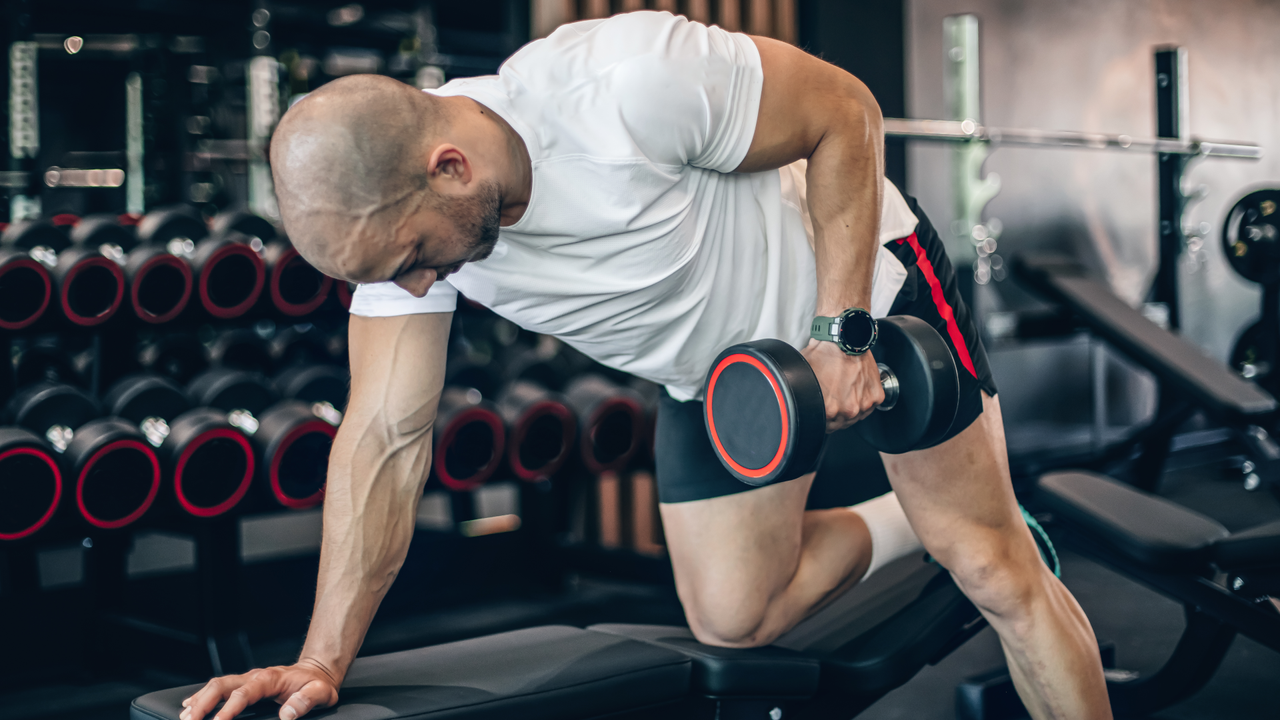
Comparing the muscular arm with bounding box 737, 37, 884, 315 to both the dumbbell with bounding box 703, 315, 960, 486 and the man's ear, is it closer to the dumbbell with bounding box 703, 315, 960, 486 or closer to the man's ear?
the dumbbell with bounding box 703, 315, 960, 486

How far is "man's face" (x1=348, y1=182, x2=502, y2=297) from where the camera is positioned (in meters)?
1.15

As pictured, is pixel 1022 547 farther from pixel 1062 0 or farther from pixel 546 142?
pixel 1062 0

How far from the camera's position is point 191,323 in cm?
247

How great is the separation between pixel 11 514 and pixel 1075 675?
74.7 inches

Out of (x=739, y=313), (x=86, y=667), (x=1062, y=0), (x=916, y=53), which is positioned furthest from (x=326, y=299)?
(x=1062, y=0)

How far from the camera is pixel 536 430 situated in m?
2.74

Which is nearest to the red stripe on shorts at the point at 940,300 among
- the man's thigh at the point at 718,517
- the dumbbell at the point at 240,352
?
the man's thigh at the point at 718,517

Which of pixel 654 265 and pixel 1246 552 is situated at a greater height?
pixel 654 265

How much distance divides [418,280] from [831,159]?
54cm

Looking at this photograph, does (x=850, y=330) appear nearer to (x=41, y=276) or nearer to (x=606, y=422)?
(x=606, y=422)

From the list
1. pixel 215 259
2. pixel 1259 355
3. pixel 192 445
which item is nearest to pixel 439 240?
pixel 192 445

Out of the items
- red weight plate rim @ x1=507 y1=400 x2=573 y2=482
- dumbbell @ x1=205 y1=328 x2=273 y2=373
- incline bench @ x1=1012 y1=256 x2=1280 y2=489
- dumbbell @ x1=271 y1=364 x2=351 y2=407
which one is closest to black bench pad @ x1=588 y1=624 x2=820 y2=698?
red weight plate rim @ x1=507 y1=400 x2=573 y2=482

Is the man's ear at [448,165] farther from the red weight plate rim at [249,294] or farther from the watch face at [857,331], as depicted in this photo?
the red weight plate rim at [249,294]

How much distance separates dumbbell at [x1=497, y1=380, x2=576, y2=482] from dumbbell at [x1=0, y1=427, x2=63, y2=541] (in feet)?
3.34
